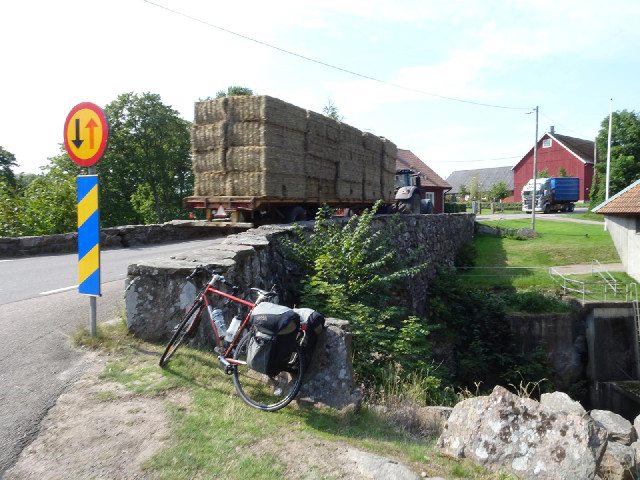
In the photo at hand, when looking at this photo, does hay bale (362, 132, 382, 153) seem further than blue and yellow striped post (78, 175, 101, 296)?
Yes

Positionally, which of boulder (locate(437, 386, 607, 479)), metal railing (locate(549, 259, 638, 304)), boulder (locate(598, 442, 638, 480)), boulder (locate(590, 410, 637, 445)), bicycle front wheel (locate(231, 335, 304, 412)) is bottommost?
metal railing (locate(549, 259, 638, 304))

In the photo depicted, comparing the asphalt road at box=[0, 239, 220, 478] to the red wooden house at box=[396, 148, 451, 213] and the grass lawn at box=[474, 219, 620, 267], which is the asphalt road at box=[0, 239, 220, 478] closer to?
the grass lawn at box=[474, 219, 620, 267]

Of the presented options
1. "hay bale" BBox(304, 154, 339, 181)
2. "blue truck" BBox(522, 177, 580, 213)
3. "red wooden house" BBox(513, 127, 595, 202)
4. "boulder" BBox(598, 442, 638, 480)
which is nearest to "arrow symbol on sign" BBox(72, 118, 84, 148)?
"boulder" BBox(598, 442, 638, 480)

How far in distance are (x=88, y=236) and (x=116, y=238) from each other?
8261 mm

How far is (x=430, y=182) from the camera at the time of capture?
46031mm

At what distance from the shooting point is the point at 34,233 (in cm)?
1284

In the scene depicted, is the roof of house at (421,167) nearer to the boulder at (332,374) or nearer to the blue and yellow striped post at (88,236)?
the blue and yellow striped post at (88,236)

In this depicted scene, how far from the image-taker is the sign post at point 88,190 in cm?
497

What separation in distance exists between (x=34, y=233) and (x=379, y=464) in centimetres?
1252

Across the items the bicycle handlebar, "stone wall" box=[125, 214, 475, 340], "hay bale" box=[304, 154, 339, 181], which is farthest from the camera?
"hay bale" box=[304, 154, 339, 181]

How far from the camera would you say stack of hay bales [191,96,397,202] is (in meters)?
12.4

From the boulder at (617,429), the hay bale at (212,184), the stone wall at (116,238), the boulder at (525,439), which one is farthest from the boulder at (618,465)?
the stone wall at (116,238)

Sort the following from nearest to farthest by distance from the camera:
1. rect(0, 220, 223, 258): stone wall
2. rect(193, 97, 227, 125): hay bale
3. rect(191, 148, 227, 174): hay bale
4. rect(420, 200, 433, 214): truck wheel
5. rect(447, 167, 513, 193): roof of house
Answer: rect(0, 220, 223, 258): stone wall < rect(193, 97, 227, 125): hay bale < rect(191, 148, 227, 174): hay bale < rect(420, 200, 433, 214): truck wheel < rect(447, 167, 513, 193): roof of house

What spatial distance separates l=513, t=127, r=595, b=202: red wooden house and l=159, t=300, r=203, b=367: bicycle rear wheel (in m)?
57.5
